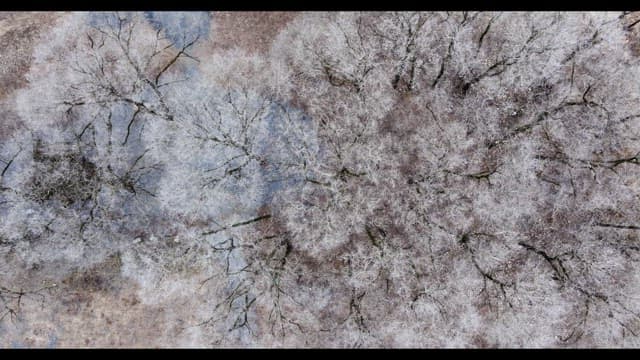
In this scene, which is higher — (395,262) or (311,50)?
(311,50)

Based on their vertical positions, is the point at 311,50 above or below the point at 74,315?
above

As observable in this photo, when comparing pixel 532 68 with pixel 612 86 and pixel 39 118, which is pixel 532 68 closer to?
pixel 612 86

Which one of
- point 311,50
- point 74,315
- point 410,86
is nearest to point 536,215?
point 410,86

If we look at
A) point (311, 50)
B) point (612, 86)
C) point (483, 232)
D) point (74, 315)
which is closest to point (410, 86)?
point (311, 50)
